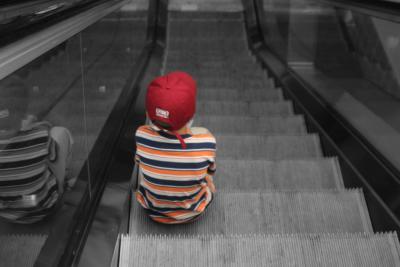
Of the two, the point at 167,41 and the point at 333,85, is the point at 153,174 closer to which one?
the point at 333,85

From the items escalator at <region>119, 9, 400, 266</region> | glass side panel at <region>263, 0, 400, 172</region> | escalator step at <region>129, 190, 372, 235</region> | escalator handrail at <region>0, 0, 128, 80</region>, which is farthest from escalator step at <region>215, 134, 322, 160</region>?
escalator handrail at <region>0, 0, 128, 80</region>

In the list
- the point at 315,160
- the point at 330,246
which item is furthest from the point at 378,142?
the point at 330,246

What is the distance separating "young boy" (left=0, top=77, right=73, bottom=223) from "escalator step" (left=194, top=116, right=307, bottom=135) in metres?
2.49

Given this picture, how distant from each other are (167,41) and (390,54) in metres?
6.18

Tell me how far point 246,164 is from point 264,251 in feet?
3.51

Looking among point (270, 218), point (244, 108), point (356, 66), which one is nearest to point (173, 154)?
point (270, 218)

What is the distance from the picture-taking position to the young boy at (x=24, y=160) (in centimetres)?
105

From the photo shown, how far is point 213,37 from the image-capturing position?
8750mm

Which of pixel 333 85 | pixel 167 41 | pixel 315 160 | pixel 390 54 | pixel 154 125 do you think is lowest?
pixel 167 41

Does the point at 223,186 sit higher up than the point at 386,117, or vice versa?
the point at 386,117

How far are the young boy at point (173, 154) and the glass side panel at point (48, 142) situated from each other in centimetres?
33

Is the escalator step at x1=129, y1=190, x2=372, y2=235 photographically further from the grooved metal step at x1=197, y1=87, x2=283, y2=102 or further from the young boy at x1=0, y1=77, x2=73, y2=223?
the grooved metal step at x1=197, y1=87, x2=283, y2=102

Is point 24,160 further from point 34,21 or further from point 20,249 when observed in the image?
point 34,21

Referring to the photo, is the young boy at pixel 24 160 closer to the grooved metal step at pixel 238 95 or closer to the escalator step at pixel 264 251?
the escalator step at pixel 264 251
